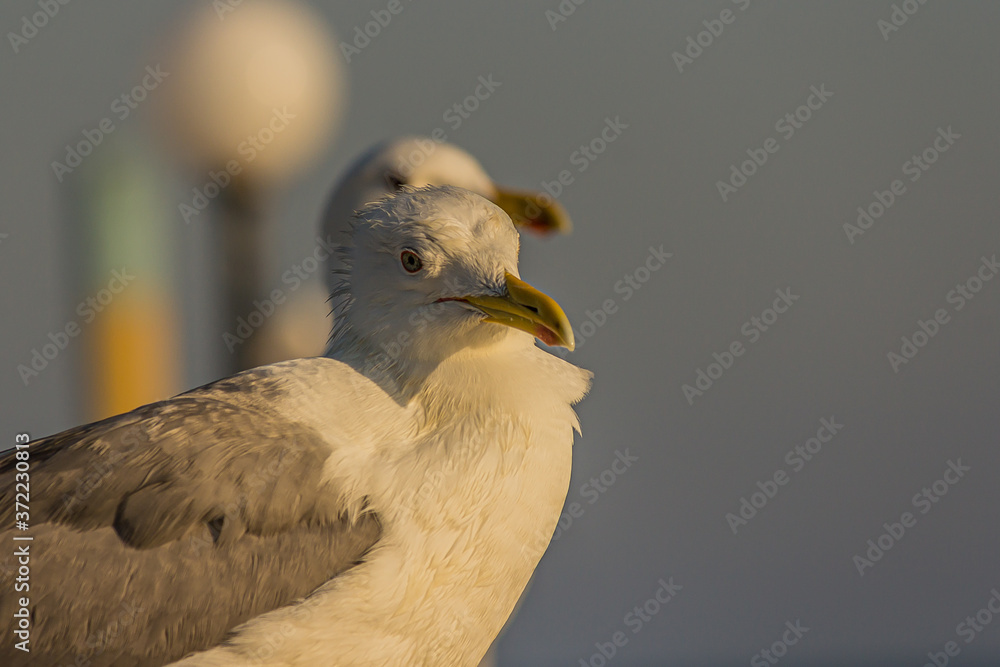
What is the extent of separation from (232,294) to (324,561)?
2.33 m

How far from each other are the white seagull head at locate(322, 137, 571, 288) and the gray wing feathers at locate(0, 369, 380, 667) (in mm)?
2046

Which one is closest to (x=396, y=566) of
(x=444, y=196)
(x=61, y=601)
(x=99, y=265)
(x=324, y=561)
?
(x=324, y=561)

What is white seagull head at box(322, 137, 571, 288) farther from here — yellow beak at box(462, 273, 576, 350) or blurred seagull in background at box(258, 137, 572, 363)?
yellow beak at box(462, 273, 576, 350)

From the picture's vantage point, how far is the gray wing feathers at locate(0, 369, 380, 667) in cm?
234

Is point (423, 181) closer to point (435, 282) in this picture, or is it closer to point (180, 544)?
point (435, 282)

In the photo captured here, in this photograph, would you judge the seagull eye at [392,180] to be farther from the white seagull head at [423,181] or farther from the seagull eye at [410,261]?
the seagull eye at [410,261]

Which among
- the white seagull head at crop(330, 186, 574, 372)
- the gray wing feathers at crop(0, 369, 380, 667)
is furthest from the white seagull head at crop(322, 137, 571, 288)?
the gray wing feathers at crop(0, 369, 380, 667)

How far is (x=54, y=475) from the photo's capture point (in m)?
2.46

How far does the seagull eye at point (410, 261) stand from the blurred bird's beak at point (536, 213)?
1710 millimetres

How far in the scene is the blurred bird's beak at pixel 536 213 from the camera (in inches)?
169

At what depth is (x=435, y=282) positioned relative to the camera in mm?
2586

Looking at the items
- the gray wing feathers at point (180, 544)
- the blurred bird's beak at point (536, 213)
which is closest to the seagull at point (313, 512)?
the gray wing feathers at point (180, 544)

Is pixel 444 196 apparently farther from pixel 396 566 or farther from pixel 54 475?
pixel 54 475

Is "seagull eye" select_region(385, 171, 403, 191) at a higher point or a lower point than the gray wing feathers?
higher
